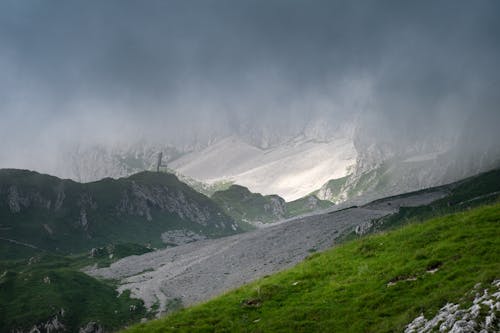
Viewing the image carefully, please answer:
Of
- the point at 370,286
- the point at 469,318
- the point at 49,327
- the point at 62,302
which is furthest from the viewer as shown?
the point at 62,302

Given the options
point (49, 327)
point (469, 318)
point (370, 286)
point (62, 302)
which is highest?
point (370, 286)

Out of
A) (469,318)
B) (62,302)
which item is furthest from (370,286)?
(62,302)

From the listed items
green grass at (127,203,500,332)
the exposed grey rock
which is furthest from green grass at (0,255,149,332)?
the exposed grey rock

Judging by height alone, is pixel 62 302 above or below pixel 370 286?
below

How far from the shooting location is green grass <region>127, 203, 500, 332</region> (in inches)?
952

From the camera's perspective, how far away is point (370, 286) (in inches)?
1123

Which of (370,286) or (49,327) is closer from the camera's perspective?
(370,286)

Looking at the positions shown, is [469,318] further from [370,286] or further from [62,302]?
[62,302]

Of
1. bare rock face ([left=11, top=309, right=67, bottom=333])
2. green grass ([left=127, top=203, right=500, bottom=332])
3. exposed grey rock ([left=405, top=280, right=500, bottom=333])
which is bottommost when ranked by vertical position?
bare rock face ([left=11, top=309, right=67, bottom=333])

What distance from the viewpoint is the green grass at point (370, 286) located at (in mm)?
24188

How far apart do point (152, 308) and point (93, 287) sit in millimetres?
41325

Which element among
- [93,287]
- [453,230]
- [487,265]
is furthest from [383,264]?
[93,287]

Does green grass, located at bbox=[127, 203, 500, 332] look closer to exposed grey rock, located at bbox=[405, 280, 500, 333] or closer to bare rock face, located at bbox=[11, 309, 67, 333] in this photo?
exposed grey rock, located at bbox=[405, 280, 500, 333]

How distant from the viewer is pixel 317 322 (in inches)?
1034
